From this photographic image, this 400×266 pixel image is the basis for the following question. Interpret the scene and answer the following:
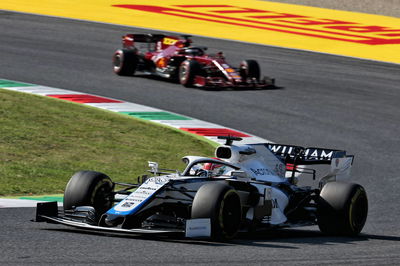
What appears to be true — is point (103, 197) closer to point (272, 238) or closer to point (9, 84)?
point (272, 238)

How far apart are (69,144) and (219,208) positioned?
26.9 ft

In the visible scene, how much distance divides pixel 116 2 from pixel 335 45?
33.8 feet

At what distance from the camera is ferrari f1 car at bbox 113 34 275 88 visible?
24.9 meters

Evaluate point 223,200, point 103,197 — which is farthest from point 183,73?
point 223,200

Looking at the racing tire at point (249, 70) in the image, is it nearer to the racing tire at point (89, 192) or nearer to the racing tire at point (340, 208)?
the racing tire at point (340, 208)

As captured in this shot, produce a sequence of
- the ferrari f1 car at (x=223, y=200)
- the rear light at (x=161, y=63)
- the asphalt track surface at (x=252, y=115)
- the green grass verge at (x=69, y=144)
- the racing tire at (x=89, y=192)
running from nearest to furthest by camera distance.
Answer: the asphalt track surface at (x=252, y=115) < the ferrari f1 car at (x=223, y=200) < the racing tire at (x=89, y=192) < the green grass verge at (x=69, y=144) < the rear light at (x=161, y=63)

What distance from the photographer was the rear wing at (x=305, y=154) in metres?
12.4

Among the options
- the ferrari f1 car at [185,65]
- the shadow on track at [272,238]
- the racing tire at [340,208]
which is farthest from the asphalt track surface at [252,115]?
the ferrari f1 car at [185,65]

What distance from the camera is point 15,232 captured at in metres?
10.3

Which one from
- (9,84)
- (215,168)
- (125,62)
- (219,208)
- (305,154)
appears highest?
(125,62)

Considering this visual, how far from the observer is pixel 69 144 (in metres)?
17.9

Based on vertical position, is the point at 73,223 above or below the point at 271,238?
above

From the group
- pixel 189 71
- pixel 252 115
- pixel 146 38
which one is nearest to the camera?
pixel 252 115

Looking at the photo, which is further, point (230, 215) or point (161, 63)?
point (161, 63)
